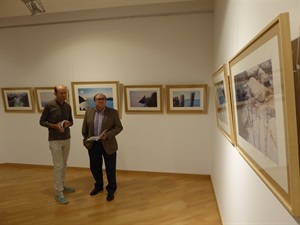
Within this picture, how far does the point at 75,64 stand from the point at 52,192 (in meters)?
2.49

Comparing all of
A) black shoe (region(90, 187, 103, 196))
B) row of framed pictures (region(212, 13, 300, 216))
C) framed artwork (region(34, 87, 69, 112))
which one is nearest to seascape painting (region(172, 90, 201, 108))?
black shoe (region(90, 187, 103, 196))

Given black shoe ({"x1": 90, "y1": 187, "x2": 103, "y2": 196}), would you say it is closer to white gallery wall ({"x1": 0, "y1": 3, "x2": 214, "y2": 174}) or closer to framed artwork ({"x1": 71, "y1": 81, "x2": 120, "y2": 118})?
white gallery wall ({"x1": 0, "y1": 3, "x2": 214, "y2": 174})

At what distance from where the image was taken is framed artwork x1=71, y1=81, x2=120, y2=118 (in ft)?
15.3

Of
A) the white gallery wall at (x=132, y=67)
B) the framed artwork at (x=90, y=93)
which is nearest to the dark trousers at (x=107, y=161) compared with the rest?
the white gallery wall at (x=132, y=67)

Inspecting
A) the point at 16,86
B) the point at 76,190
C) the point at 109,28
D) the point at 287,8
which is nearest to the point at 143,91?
the point at 109,28

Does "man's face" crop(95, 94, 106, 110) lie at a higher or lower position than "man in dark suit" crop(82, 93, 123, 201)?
higher

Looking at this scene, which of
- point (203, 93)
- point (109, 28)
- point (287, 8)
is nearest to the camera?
point (287, 8)

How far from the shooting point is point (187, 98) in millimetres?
4395

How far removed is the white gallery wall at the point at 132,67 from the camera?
438 centimetres

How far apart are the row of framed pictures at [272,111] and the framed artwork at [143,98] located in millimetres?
3080

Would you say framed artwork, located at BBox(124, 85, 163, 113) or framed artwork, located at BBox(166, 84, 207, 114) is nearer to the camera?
framed artwork, located at BBox(166, 84, 207, 114)

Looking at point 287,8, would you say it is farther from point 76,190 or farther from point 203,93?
point 76,190

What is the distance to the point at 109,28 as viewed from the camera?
4.62m

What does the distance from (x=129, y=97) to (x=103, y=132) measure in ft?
3.94
